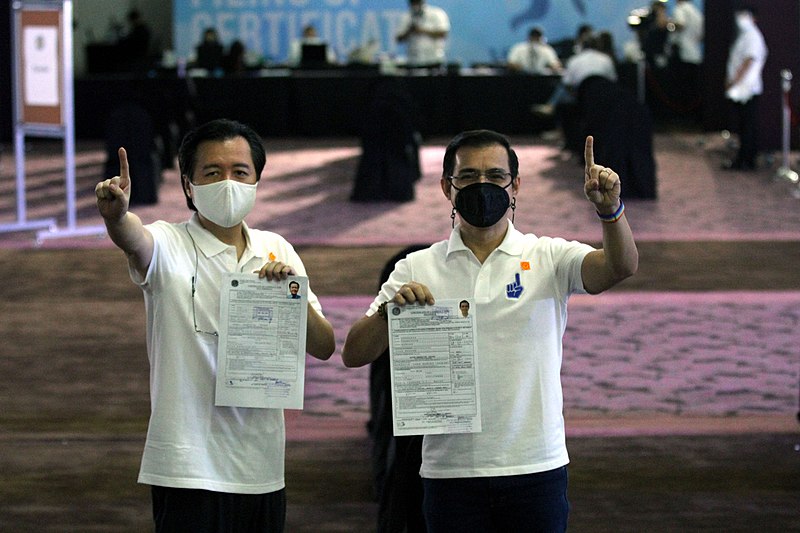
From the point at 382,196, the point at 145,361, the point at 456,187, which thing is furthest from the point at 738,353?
the point at 382,196

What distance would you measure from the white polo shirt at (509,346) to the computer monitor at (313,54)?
19.5 metres

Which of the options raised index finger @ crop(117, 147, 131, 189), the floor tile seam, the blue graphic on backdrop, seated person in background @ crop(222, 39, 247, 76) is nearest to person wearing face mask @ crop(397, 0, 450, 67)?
seated person in background @ crop(222, 39, 247, 76)

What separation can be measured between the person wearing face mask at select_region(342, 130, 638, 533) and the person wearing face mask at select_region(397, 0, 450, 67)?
61.5 ft

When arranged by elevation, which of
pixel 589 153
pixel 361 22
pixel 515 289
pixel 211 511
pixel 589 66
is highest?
pixel 361 22

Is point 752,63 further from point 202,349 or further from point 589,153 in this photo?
point 202,349

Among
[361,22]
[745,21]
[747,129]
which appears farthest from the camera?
[361,22]

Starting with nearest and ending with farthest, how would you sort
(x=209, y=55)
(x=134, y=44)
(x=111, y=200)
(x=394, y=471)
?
(x=111, y=200) → (x=394, y=471) → (x=209, y=55) → (x=134, y=44)

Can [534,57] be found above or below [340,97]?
above

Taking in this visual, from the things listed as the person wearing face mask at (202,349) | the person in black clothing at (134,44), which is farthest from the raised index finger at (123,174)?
the person in black clothing at (134,44)

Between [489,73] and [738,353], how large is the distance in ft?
47.6

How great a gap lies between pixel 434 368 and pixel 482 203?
1.41ft

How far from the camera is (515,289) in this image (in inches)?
133

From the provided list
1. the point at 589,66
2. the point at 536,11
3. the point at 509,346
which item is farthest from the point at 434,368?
the point at 536,11

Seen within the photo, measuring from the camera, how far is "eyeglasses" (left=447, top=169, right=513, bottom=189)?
343 centimetres
